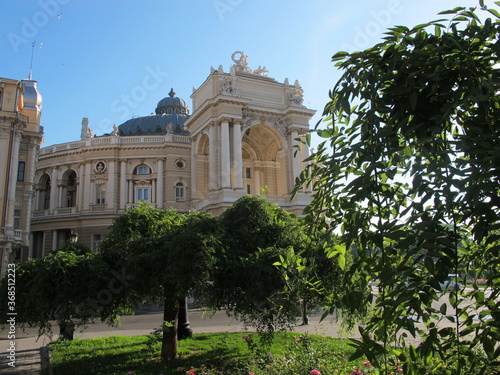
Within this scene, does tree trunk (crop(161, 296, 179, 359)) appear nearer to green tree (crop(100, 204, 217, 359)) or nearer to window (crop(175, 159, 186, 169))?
green tree (crop(100, 204, 217, 359))

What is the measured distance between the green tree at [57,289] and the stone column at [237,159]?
22.9 m

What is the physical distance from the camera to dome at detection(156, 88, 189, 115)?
61.5 m

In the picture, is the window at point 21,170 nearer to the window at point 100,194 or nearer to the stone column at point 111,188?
the stone column at point 111,188

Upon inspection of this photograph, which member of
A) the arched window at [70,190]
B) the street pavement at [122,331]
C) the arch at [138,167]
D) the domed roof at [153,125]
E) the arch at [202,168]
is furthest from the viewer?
the domed roof at [153,125]

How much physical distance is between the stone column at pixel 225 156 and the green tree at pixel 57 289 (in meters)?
22.5

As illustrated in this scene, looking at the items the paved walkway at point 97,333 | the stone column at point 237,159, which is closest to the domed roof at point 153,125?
the stone column at point 237,159

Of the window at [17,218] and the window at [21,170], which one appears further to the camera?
the window at [21,170]

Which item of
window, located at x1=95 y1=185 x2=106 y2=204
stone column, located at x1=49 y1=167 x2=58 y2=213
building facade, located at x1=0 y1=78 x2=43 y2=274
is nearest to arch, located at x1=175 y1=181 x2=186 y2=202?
window, located at x1=95 y1=185 x2=106 y2=204

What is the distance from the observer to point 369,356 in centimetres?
238

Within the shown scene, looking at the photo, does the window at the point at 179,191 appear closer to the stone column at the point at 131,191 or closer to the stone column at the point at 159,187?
the stone column at the point at 159,187

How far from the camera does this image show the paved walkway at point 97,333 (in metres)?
11.9

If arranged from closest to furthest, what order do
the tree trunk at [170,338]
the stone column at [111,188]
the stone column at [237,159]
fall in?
the tree trunk at [170,338] → the stone column at [237,159] → the stone column at [111,188]

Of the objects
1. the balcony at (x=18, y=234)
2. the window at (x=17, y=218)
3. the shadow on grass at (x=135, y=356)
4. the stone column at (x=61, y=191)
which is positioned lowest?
the shadow on grass at (x=135, y=356)

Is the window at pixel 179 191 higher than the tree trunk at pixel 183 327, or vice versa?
the window at pixel 179 191
